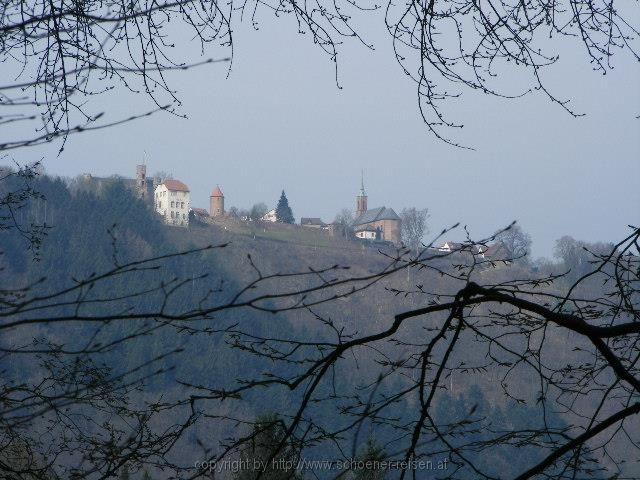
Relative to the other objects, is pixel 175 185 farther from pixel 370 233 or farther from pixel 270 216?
pixel 370 233

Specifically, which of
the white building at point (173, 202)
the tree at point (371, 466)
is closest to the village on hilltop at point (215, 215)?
the white building at point (173, 202)

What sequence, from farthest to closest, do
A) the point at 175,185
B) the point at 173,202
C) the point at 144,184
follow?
the point at 144,184, the point at 175,185, the point at 173,202

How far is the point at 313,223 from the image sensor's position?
243 ft

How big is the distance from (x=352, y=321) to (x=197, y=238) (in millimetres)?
13954

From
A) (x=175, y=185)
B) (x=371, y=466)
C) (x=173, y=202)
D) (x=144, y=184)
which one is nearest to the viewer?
(x=371, y=466)

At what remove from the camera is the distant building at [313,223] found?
7038 centimetres

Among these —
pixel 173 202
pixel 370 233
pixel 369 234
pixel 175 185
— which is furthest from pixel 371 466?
pixel 369 234

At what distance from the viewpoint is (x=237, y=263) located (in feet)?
204

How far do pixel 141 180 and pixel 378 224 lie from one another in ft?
62.6

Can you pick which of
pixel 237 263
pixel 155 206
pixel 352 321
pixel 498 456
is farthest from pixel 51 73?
pixel 155 206

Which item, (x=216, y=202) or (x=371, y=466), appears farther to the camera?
(x=216, y=202)

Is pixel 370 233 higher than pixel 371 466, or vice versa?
pixel 370 233

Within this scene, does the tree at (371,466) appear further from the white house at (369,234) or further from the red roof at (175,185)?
the white house at (369,234)

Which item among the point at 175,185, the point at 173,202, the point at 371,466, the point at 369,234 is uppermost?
the point at 175,185
